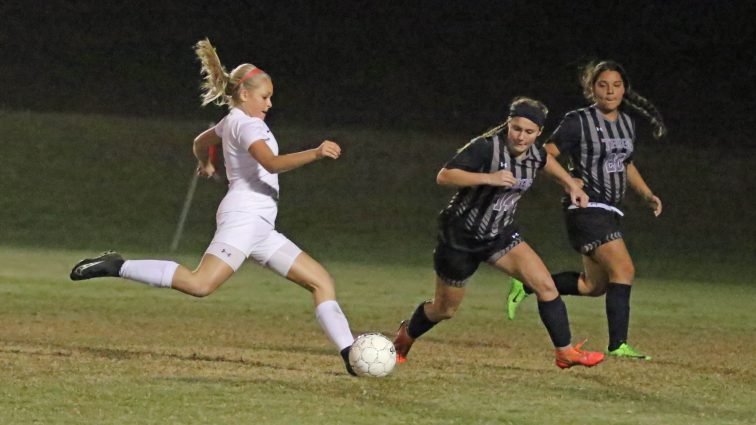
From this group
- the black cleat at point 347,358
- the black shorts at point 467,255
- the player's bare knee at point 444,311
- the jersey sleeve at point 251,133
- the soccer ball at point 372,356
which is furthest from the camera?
the player's bare knee at point 444,311

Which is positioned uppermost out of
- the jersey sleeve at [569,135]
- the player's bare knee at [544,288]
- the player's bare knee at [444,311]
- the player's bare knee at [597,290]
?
the jersey sleeve at [569,135]

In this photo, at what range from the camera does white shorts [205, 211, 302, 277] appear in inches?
284

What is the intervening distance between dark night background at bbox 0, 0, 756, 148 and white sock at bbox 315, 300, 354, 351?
18.6 m

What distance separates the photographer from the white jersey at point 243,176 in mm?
7245

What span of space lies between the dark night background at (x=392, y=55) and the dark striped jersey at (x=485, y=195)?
18.3 metres

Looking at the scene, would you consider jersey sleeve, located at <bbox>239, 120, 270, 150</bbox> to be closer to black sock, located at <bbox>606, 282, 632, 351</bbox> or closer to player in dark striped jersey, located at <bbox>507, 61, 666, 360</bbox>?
player in dark striped jersey, located at <bbox>507, 61, 666, 360</bbox>

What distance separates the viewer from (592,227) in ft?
27.4

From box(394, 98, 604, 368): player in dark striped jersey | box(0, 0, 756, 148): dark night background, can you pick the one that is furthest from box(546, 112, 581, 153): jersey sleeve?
box(0, 0, 756, 148): dark night background

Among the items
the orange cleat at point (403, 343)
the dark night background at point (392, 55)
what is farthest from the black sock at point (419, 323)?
the dark night background at point (392, 55)

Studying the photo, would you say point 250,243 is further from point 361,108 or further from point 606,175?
point 361,108

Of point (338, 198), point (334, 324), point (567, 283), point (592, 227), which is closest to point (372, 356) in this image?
point (334, 324)

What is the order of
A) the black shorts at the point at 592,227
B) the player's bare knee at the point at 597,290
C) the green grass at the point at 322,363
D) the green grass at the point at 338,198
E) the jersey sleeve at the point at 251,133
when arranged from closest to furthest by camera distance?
the green grass at the point at 322,363 < the jersey sleeve at the point at 251,133 < the black shorts at the point at 592,227 < the player's bare knee at the point at 597,290 < the green grass at the point at 338,198

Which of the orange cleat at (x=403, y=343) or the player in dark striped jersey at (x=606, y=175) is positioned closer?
the orange cleat at (x=403, y=343)

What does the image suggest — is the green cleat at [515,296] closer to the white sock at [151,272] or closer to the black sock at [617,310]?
the black sock at [617,310]
